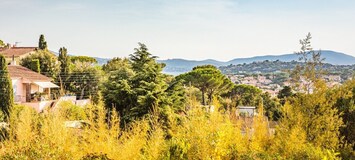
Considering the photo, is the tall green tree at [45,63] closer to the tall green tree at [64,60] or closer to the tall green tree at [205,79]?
the tall green tree at [64,60]

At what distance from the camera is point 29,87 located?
1917cm

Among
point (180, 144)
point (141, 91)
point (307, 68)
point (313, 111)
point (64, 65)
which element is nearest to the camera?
point (180, 144)

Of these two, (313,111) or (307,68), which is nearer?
(313,111)

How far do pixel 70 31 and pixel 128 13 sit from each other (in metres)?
3.70

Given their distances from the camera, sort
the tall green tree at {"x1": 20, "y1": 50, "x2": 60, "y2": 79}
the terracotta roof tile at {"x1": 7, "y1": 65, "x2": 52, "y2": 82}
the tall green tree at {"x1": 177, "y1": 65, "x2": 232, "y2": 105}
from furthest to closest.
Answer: the tall green tree at {"x1": 177, "y1": 65, "x2": 232, "y2": 105} → the tall green tree at {"x1": 20, "y1": 50, "x2": 60, "y2": 79} → the terracotta roof tile at {"x1": 7, "y1": 65, "x2": 52, "y2": 82}

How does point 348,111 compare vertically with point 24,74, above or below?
above

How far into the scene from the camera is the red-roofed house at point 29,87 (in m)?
17.8

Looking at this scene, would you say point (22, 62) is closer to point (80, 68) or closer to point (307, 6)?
point (80, 68)

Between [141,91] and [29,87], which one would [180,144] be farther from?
[29,87]

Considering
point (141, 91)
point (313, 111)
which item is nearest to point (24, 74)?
point (141, 91)

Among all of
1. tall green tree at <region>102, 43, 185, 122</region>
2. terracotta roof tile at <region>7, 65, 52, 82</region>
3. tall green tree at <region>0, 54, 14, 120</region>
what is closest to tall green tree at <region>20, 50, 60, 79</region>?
terracotta roof tile at <region>7, 65, 52, 82</region>

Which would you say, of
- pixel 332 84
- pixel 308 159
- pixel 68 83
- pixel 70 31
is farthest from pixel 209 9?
pixel 68 83

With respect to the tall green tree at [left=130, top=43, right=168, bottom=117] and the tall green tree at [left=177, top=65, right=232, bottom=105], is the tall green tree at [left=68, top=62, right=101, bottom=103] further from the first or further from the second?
the tall green tree at [left=130, top=43, right=168, bottom=117]

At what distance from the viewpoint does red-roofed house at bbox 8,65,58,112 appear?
58.4ft
